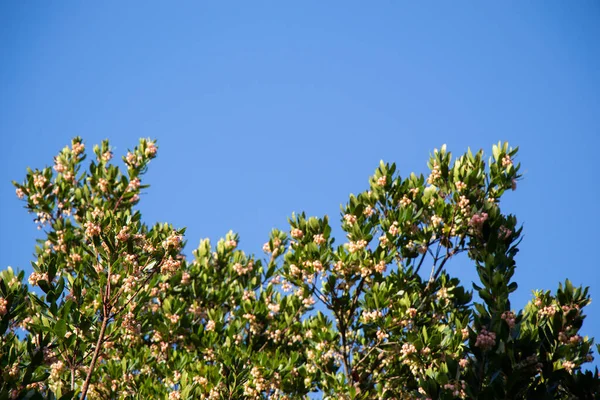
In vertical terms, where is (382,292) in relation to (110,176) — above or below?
below

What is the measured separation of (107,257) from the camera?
8102 millimetres

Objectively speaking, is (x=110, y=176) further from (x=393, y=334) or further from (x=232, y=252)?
(x=393, y=334)

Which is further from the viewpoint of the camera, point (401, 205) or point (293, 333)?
point (293, 333)

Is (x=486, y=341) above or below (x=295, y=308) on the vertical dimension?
below

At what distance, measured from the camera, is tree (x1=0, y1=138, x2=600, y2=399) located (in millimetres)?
7211

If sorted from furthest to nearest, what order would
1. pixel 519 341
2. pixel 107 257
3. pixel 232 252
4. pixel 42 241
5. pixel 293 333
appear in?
pixel 232 252, pixel 42 241, pixel 293 333, pixel 107 257, pixel 519 341

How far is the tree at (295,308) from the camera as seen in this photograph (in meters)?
7.21

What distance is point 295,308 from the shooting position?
11602 millimetres

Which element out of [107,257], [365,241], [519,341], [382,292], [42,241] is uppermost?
[42,241]

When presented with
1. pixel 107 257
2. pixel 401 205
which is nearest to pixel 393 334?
pixel 401 205

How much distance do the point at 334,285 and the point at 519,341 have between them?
3.71 m

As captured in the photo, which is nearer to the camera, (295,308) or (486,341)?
(486,341)

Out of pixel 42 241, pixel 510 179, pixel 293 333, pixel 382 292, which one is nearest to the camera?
pixel 382 292

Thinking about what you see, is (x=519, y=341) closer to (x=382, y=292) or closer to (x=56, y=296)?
(x=382, y=292)
